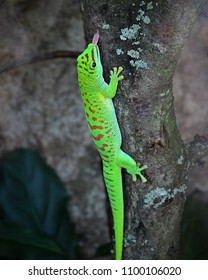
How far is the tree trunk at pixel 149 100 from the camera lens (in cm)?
103

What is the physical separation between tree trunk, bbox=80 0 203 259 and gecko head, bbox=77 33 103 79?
2cm

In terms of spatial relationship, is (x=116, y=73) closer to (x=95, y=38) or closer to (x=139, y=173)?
(x=95, y=38)

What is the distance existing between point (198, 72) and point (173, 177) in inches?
33.2

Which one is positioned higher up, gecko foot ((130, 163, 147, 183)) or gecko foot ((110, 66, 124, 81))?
A: gecko foot ((110, 66, 124, 81))

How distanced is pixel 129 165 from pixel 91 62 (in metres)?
0.29

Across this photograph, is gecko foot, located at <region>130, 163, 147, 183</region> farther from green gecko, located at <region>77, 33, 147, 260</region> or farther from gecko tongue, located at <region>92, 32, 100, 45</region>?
gecko tongue, located at <region>92, 32, 100, 45</region>

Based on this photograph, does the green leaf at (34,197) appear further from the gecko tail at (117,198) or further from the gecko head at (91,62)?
the gecko head at (91,62)

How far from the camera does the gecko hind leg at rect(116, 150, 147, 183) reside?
46.9 inches

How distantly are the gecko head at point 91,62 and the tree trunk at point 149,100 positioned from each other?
0.02 metres

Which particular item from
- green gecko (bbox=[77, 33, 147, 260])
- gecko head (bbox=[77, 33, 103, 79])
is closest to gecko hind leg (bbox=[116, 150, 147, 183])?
green gecko (bbox=[77, 33, 147, 260])

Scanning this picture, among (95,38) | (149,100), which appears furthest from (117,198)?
(95,38)

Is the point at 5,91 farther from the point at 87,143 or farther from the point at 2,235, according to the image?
the point at 2,235

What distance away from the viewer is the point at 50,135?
209 cm

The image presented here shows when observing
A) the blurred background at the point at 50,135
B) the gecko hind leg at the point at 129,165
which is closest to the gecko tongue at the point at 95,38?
the gecko hind leg at the point at 129,165
